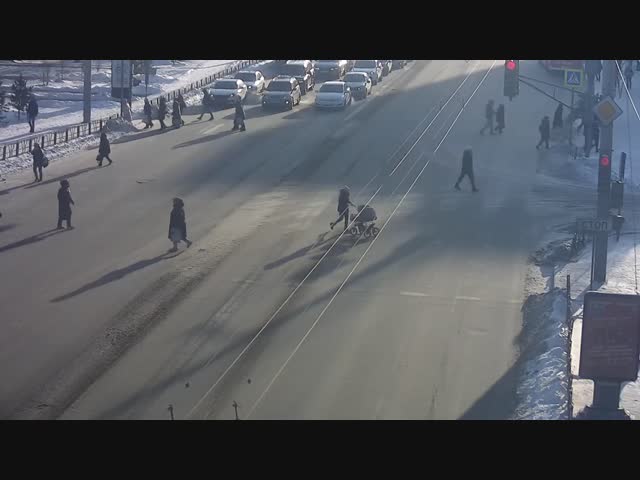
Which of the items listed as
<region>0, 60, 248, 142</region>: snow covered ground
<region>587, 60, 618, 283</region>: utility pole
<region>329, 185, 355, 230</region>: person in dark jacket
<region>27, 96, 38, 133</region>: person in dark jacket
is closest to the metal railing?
<region>27, 96, 38, 133</region>: person in dark jacket

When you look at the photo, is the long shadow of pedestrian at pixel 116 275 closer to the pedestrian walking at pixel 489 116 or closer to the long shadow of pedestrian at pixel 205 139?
the long shadow of pedestrian at pixel 205 139

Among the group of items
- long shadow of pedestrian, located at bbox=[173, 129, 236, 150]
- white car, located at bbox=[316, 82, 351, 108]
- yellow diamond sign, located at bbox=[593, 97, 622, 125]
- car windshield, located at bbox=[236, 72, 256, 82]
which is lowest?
long shadow of pedestrian, located at bbox=[173, 129, 236, 150]

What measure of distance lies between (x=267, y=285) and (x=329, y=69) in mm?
29784

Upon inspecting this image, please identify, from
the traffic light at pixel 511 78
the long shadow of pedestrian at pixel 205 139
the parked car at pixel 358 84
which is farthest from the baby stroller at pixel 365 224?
the parked car at pixel 358 84

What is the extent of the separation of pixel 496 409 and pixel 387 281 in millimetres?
5753

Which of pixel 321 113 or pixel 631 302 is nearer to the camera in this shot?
pixel 631 302

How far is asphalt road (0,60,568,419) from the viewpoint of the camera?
48.2 feet

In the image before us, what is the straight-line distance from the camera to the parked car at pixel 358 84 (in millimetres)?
42375

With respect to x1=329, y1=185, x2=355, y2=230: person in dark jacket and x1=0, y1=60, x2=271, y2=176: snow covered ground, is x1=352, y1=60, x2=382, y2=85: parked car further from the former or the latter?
x1=329, y1=185, x2=355, y2=230: person in dark jacket

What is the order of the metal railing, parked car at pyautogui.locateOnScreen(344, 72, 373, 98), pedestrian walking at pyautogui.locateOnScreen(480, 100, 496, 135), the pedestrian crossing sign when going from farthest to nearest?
1. parked car at pyautogui.locateOnScreen(344, 72, 373, 98)
2. pedestrian walking at pyautogui.locateOnScreen(480, 100, 496, 135)
3. the pedestrian crossing sign
4. the metal railing

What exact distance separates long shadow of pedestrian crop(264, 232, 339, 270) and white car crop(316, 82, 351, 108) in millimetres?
16985

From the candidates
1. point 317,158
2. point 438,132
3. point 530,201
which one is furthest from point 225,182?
point 438,132
